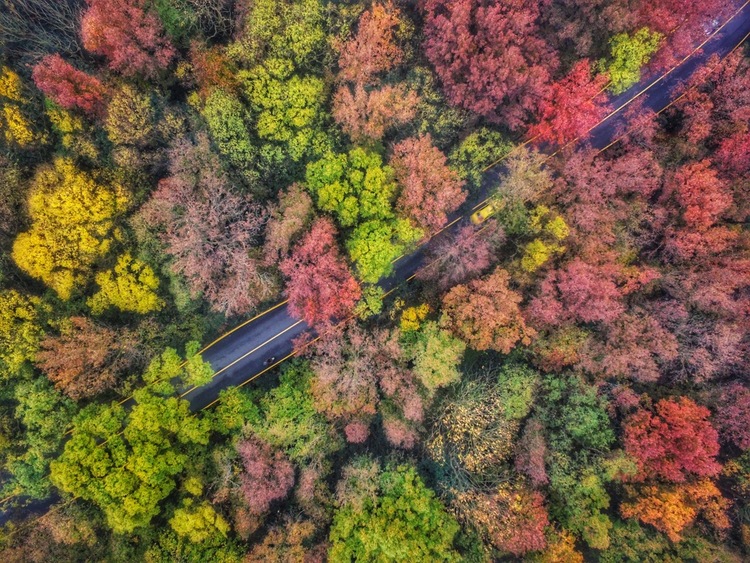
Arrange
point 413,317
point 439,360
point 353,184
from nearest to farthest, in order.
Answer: point 439,360 < point 353,184 < point 413,317

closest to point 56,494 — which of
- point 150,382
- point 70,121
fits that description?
point 150,382

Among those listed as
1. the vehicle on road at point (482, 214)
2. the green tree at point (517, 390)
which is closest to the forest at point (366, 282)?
the green tree at point (517, 390)

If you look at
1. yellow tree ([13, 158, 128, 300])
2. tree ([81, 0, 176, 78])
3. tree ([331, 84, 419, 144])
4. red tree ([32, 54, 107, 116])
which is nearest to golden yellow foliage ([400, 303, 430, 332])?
tree ([331, 84, 419, 144])

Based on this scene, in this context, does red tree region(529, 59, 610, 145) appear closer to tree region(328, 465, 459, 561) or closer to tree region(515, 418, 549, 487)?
tree region(515, 418, 549, 487)

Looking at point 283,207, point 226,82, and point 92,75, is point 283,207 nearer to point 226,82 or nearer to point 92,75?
point 226,82

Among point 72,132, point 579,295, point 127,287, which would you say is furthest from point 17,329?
point 579,295

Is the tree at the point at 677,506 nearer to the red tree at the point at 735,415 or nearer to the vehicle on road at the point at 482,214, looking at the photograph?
the red tree at the point at 735,415

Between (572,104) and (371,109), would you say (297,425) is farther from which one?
(572,104)
